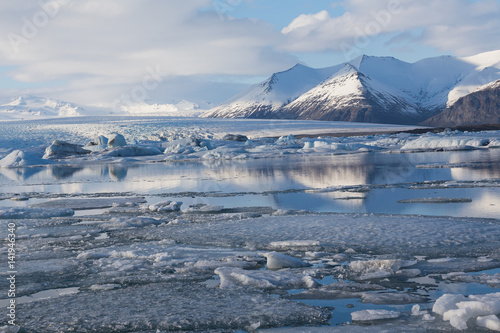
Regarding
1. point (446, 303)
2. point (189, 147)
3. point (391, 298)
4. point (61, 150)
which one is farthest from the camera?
point (61, 150)

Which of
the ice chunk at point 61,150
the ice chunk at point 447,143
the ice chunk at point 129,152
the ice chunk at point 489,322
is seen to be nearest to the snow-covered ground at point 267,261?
the ice chunk at point 489,322

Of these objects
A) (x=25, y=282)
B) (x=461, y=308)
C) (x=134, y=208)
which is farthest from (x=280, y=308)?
(x=134, y=208)

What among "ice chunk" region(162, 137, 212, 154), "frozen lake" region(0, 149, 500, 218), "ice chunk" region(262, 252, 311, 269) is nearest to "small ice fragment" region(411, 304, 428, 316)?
"ice chunk" region(262, 252, 311, 269)

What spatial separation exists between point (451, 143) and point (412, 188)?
76.0 feet

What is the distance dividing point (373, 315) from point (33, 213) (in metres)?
8.56

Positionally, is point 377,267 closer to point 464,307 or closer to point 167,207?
point 464,307

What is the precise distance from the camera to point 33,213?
34.3 ft

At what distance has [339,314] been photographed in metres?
4.02

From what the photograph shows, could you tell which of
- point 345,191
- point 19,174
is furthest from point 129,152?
point 345,191

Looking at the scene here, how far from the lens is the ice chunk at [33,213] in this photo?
408 inches

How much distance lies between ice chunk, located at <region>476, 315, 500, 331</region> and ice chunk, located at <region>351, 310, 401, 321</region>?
1.91ft

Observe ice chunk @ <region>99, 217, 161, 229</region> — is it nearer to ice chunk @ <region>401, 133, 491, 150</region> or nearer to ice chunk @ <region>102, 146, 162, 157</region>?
ice chunk @ <region>401, 133, 491, 150</region>

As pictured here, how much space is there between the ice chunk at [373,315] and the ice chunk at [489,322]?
22.9 inches

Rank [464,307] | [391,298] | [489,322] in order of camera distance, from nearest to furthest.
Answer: [489,322], [464,307], [391,298]
